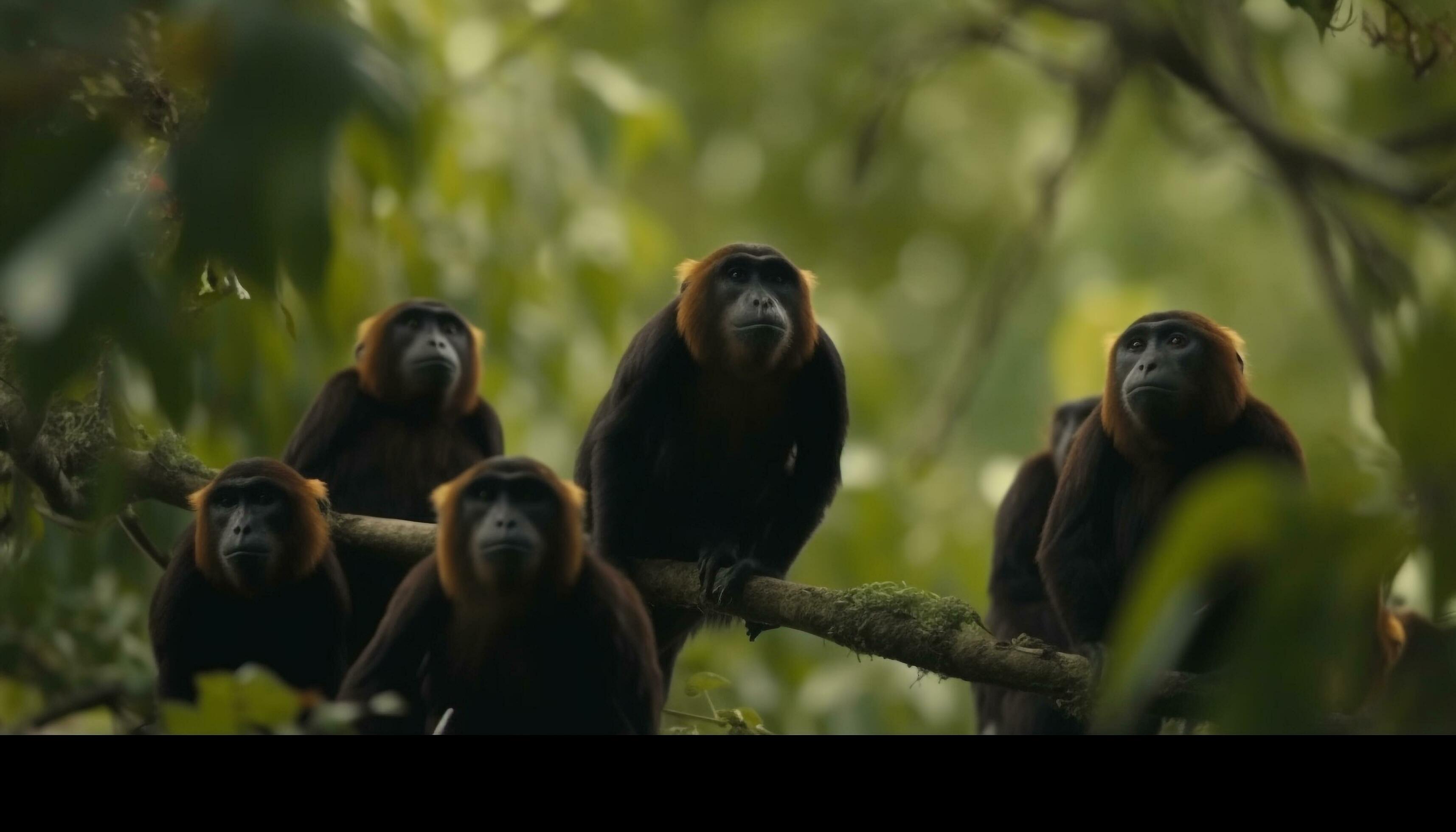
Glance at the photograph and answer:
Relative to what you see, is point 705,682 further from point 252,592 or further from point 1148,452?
point 1148,452

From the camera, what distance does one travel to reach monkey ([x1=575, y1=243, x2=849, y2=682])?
6574mm

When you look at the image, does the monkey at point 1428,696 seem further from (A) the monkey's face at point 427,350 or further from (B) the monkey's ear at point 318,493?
(A) the monkey's face at point 427,350

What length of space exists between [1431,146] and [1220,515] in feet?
10.6

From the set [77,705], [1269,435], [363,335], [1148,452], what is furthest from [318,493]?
[1269,435]

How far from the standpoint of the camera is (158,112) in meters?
3.98

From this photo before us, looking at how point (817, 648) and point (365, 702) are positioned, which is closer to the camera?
point (365, 702)

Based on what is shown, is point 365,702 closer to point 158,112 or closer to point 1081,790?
point 158,112

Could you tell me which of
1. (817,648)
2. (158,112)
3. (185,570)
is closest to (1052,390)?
(817,648)

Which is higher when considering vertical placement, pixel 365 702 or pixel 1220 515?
pixel 1220 515

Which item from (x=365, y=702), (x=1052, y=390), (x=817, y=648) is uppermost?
(x=365, y=702)

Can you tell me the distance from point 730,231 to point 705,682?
18.5 meters

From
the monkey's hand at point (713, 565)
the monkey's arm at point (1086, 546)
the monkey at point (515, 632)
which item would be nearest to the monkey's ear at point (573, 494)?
the monkey at point (515, 632)

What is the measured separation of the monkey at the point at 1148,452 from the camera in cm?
582

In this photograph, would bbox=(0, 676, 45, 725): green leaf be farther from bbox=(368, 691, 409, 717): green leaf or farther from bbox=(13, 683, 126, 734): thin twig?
bbox=(368, 691, 409, 717): green leaf
